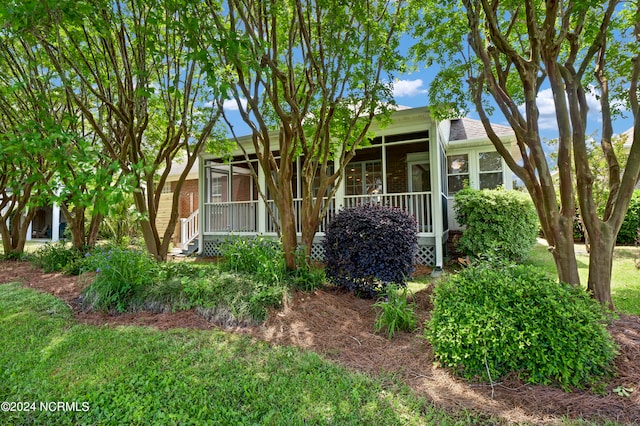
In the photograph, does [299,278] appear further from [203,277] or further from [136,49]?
[136,49]

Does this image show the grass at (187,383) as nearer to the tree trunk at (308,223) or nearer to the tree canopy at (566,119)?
the tree trunk at (308,223)

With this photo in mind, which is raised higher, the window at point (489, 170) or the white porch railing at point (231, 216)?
the window at point (489, 170)

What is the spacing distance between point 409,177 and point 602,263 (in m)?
7.93

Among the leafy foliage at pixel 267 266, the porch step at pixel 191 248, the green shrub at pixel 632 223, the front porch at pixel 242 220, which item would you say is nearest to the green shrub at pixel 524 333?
the leafy foliage at pixel 267 266

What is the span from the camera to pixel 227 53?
365 cm

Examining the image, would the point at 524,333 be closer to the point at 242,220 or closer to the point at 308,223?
the point at 308,223

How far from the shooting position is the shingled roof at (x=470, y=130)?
401 inches

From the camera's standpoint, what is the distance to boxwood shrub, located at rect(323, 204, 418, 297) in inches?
198

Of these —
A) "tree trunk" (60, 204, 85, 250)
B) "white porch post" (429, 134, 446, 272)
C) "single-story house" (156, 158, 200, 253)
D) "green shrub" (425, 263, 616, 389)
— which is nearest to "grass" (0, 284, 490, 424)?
"green shrub" (425, 263, 616, 389)

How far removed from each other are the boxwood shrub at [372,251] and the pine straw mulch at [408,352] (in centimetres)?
30

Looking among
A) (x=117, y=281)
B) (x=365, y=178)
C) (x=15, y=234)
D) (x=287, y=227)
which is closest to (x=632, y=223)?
(x=365, y=178)

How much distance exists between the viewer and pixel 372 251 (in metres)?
5.04

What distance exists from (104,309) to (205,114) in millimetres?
4975

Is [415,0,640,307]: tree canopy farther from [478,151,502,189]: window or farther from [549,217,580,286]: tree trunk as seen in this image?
[478,151,502,189]: window
